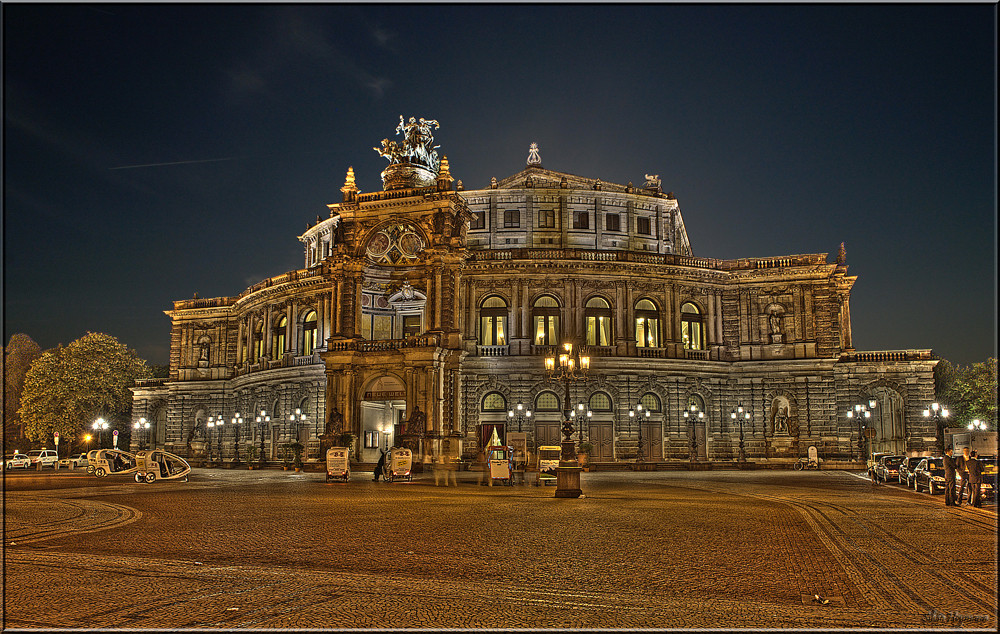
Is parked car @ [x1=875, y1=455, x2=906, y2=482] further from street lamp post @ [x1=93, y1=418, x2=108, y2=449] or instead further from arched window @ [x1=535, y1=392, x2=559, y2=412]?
street lamp post @ [x1=93, y1=418, x2=108, y2=449]

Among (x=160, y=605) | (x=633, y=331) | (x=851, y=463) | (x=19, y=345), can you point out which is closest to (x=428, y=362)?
(x=633, y=331)

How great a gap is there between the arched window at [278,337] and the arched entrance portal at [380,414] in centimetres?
1178

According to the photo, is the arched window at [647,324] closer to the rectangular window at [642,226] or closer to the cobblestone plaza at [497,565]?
the rectangular window at [642,226]

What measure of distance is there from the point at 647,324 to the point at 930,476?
28.3m

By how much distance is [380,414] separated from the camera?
2243 inches

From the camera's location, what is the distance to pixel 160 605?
8953 mm

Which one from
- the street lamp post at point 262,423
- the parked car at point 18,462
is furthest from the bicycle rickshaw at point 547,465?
the parked car at point 18,462

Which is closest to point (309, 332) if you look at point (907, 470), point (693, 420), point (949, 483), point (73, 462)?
point (73, 462)

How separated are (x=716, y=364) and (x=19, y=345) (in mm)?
77630

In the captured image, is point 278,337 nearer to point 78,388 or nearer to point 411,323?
point 411,323

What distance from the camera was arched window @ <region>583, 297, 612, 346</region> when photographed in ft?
180

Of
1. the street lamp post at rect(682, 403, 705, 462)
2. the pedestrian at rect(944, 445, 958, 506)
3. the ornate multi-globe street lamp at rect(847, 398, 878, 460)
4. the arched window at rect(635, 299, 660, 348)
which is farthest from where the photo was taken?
the arched window at rect(635, 299, 660, 348)

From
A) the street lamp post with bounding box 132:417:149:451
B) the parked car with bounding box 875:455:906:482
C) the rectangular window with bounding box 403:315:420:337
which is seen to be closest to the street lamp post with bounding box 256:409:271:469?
the rectangular window with bounding box 403:315:420:337

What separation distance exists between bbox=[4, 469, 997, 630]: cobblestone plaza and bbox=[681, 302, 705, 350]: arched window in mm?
34315
